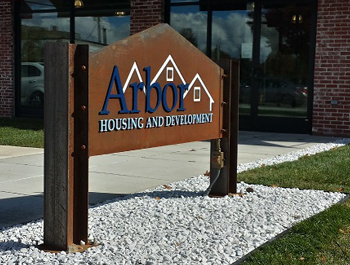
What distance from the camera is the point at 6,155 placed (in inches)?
341

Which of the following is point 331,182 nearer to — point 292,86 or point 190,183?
point 190,183

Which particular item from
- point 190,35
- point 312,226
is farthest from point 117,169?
point 190,35

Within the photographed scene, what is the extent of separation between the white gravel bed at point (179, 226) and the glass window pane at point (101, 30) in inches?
348

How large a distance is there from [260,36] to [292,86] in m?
1.33

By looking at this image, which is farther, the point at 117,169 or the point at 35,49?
the point at 35,49

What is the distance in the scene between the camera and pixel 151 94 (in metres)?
4.81

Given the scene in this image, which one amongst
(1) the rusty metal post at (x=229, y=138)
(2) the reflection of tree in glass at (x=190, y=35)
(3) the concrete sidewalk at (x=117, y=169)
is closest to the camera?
(3) the concrete sidewalk at (x=117, y=169)

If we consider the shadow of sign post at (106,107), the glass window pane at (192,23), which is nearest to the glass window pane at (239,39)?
the glass window pane at (192,23)

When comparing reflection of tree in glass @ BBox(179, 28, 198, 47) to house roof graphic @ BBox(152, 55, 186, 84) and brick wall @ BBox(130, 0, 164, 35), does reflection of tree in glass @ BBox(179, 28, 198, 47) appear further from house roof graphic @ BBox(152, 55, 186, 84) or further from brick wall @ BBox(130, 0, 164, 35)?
house roof graphic @ BBox(152, 55, 186, 84)

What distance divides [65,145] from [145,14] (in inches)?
413

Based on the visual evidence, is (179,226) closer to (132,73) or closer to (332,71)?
(132,73)

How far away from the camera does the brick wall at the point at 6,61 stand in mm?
16031

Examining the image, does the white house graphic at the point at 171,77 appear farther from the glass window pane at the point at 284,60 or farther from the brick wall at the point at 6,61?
the brick wall at the point at 6,61

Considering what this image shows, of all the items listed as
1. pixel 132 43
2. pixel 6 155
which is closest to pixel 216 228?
pixel 132 43
